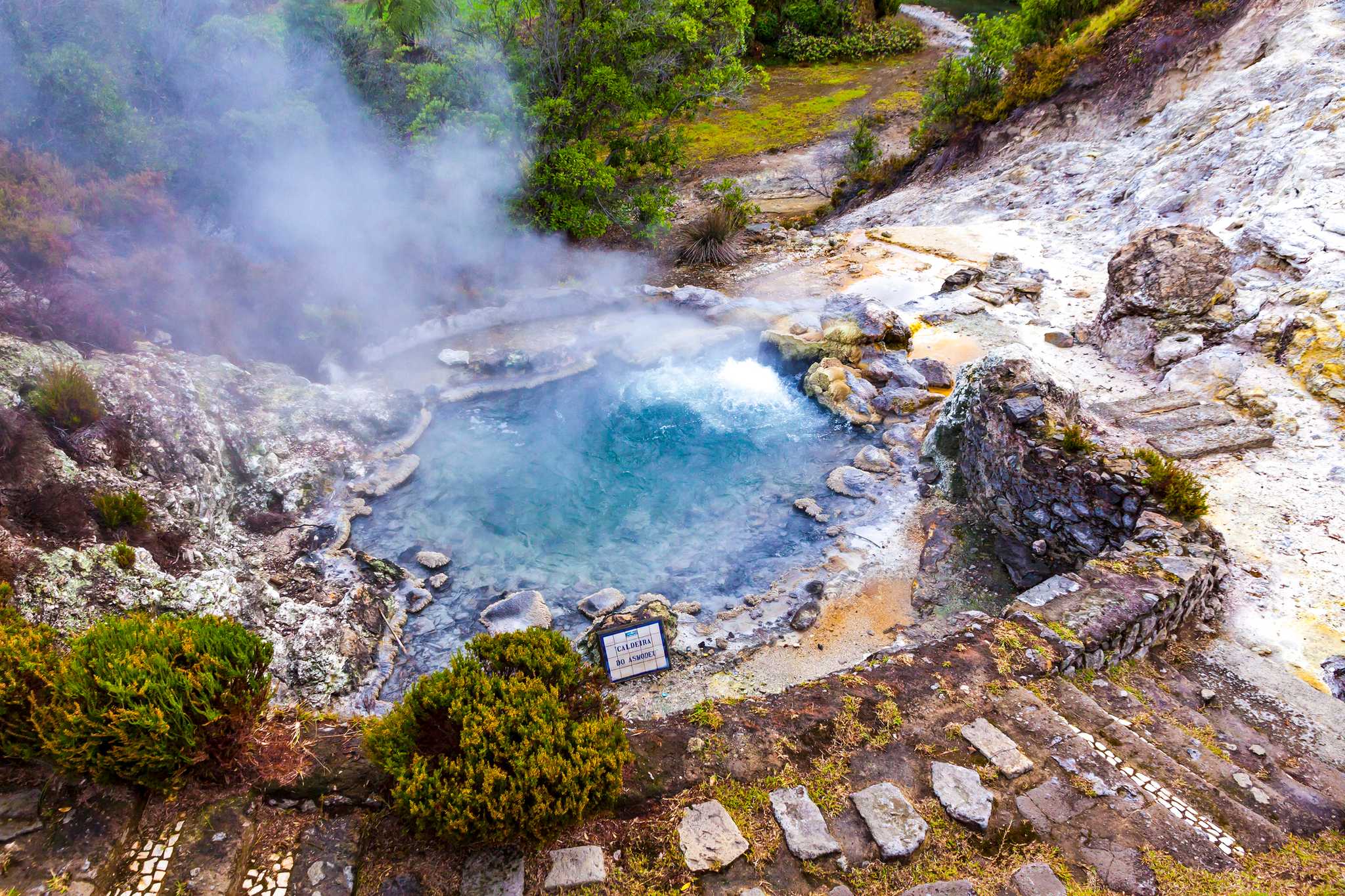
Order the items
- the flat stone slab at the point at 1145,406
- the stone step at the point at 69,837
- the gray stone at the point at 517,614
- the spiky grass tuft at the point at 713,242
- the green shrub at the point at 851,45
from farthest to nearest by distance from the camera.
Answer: the green shrub at the point at 851,45
the spiky grass tuft at the point at 713,242
the flat stone slab at the point at 1145,406
the gray stone at the point at 517,614
the stone step at the point at 69,837

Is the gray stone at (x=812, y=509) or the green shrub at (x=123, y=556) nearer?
the green shrub at (x=123, y=556)

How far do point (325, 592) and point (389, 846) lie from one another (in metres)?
4.51

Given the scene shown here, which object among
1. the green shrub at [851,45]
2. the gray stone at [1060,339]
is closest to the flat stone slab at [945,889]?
the gray stone at [1060,339]

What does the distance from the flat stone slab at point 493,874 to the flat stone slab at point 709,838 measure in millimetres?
996

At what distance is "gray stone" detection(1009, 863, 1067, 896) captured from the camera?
3.90 metres

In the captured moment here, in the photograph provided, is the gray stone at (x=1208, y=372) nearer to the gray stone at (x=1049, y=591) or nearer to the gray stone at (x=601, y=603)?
the gray stone at (x=1049, y=591)

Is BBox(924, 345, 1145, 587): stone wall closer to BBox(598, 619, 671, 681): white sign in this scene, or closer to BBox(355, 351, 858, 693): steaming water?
BBox(355, 351, 858, 693): steaming water

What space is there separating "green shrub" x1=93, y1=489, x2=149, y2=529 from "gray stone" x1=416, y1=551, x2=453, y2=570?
9.56 ft

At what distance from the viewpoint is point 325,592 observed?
7852 millimetres

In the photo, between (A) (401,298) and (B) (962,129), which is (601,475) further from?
(B) (962,129)

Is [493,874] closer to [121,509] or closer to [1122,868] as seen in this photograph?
[1122,868]

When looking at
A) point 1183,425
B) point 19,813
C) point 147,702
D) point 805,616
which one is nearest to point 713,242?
point 1183,425

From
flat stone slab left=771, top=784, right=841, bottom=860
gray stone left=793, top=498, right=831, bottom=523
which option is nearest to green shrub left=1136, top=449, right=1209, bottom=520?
gray stone left=793, top=498, right=831, bottom=523

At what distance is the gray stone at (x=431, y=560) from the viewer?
859 cm
